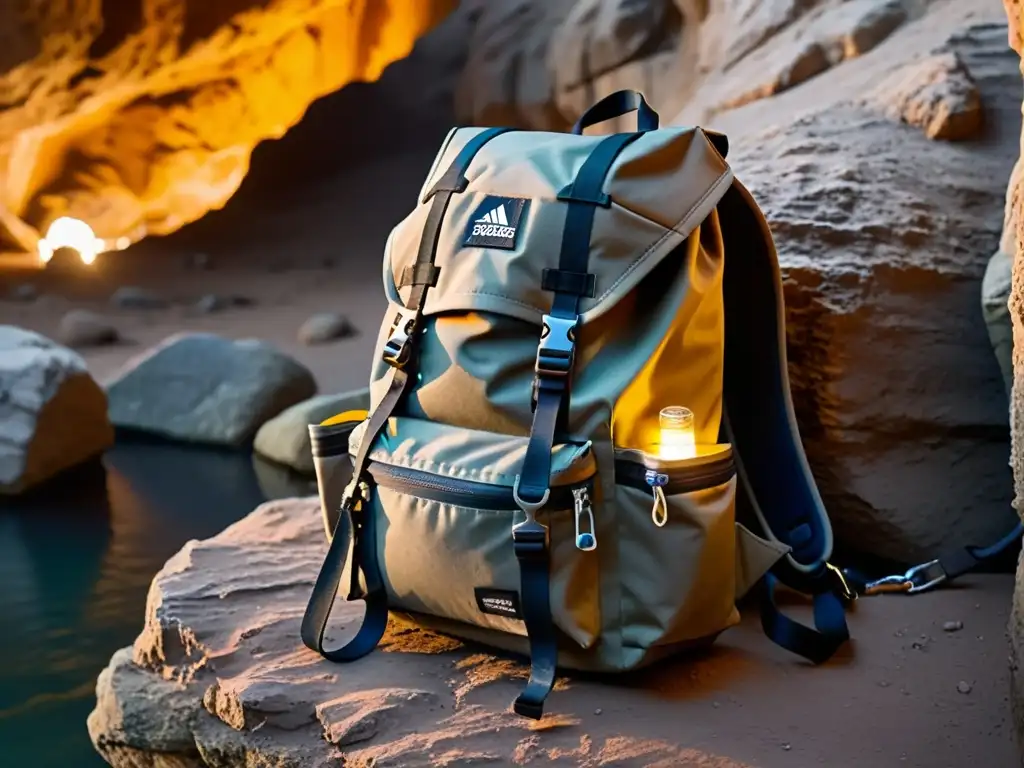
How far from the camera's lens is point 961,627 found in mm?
1526

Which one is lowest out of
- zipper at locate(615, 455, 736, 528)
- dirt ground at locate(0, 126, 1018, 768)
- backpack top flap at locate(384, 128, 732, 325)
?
dirt ground at locate(0, 126, 1018, 768)

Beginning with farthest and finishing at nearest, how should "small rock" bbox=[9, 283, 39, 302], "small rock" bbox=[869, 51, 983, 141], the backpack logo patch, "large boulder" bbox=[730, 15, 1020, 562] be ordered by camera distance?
1. "small rock" bbox=[9, 283, 39, 302]
2. "small rock" bbox=[869, 51, 983, 141]
3. "large boulder" bbox=[730, 15, 1020, 562]
4. the backpack logo patch

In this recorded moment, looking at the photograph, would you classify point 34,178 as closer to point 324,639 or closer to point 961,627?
point 324,639

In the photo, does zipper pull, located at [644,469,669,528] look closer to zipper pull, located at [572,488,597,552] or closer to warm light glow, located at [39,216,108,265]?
zipper pull, located at [572,488,597,552]

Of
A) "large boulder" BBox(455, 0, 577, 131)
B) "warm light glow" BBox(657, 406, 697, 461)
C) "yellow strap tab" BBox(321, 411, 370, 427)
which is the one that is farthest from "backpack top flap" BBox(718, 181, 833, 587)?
"large boulder" BBox(455, 0, 577, 131)

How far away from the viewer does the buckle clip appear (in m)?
1.41

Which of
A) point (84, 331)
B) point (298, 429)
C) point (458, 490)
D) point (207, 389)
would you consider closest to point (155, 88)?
point (84, 331)

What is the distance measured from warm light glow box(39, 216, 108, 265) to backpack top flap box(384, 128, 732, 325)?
4406 mm

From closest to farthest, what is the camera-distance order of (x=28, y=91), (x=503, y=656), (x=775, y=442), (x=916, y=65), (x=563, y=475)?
(x=563, y=475) → (x=503, y=656) → (x=775, y=442) → (x=916, y=65) → (x=28, y=91)

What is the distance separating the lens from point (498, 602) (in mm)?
1284

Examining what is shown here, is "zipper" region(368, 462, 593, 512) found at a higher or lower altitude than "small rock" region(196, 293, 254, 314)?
higher

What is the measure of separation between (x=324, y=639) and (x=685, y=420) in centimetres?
61

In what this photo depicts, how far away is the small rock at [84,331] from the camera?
17.1 feet

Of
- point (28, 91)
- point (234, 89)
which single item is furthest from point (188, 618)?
point (234, 89)
